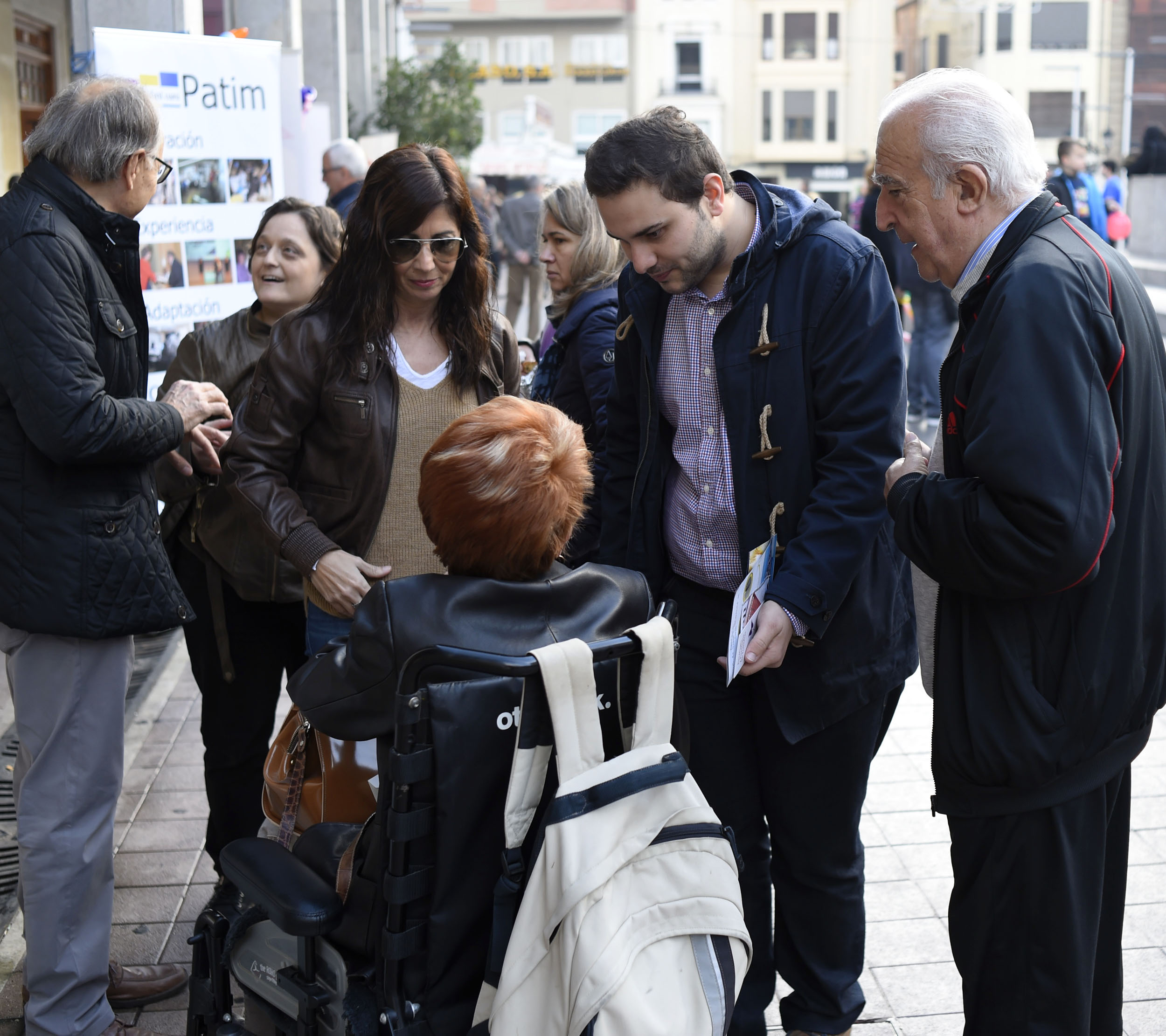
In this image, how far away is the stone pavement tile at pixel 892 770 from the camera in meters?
4.50

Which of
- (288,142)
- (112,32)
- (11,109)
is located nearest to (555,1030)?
(112,32)

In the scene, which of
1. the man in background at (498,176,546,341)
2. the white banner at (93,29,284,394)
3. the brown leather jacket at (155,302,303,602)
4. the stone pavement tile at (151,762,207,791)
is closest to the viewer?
the brown leather jacket at (155,302,303,602)

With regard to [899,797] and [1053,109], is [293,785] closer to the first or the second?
[899,797]

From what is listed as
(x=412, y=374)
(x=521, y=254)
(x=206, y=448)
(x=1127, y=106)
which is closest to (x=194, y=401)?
(x=206, y=448)

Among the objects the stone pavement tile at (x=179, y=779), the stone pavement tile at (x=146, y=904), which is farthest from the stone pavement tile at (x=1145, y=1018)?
the stone pavement tile at (x=179, y=779)

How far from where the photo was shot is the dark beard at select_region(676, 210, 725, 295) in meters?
2.54

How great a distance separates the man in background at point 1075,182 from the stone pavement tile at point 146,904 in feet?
33.7

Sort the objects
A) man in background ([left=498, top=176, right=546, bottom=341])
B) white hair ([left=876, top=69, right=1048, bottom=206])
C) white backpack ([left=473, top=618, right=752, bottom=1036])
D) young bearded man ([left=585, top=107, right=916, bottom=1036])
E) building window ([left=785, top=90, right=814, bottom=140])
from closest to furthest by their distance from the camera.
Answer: white backpack ([left=473, top=618, right=752, bottom=1036]) → white hair ([left=876, top=69, right=1048, bottom=206]) → young bearded man ([left=585, top=107, right=916, bottom=1036]) → man in background ([left=498, top=176, right=546, bottom=341]) → building window ([left=785, top=90, right=814, bottom=140])

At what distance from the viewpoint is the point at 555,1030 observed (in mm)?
1843

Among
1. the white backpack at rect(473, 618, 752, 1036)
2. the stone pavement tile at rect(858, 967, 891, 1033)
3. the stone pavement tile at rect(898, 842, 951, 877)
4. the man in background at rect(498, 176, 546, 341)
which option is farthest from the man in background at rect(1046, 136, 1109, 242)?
the white backpack at rect(473, 618, 752, 1036)

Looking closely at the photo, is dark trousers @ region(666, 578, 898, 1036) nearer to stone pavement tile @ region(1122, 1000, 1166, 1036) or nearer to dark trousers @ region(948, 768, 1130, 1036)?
dark trousers @ region(948, 768, 1130, 1036)

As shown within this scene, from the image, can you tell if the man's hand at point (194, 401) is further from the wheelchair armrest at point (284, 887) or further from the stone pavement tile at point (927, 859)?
the stone pavement tile at point (927, 859)

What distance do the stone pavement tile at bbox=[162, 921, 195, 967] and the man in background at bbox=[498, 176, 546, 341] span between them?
39.0 feet

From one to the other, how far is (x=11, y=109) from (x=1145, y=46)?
218ft
